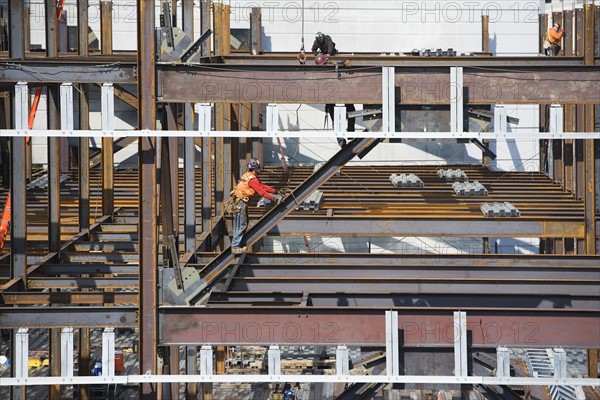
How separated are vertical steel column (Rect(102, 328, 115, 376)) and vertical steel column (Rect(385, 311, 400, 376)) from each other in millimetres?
3426

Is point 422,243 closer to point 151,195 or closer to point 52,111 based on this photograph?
point 52,111

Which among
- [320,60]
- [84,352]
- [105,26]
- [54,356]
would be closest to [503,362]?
[320,60]

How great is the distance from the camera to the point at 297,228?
19906mm

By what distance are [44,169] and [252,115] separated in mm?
6647

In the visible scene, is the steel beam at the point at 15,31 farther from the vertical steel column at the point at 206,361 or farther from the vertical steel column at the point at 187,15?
the vertical steel column at the point at 206,361

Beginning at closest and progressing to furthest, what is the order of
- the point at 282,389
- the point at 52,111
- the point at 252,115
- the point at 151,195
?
1. the point at 151,195
2. the point at 52,111
3. the point at 282,389
4. the point at 252,115

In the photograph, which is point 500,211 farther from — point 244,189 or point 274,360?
point 274,360

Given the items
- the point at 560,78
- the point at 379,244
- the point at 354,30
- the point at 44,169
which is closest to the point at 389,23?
the point at 354,30

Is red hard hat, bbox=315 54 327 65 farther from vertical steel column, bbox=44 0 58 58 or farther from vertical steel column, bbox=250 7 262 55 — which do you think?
vertical steel column, bbox=250 7 262 55

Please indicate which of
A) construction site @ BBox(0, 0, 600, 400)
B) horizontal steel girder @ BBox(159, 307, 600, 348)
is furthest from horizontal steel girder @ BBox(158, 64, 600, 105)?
horizontal steel girder @ BBox(159, 307, 600, 348)

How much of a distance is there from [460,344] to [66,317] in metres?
5.30

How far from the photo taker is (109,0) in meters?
28.1

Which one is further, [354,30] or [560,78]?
[354,30]

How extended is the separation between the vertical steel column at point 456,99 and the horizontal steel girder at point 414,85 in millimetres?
130
